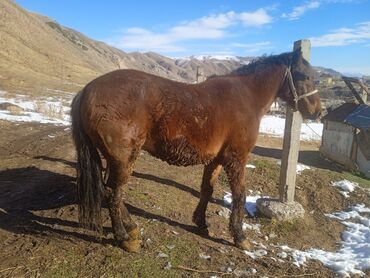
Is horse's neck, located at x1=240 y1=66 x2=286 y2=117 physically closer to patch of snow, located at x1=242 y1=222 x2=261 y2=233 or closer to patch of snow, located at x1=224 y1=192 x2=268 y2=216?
patch of snow, located at x1=242 y1=222 x2=261 y2=233

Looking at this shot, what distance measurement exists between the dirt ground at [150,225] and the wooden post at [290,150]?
0.53 metres

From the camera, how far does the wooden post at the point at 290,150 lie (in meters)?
5.71

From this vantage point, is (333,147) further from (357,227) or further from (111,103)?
(111,103)

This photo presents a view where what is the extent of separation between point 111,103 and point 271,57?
255 centimetres

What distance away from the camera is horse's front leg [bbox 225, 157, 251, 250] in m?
4.64

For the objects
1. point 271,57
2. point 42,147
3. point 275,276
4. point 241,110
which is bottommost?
point 275,276

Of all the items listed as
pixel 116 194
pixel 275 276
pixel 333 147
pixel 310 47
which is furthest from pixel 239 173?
pixel 333 147

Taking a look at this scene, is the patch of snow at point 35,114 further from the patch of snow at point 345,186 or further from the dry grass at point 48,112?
the patch of snow at point 345,186

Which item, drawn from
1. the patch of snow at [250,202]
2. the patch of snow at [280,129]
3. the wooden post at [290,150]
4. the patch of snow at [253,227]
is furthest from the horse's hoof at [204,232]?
the patch of snow at [280,129]

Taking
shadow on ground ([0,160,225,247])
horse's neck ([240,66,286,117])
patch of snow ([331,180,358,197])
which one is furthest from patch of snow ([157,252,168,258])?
patch of snow ([331,180,358,197])

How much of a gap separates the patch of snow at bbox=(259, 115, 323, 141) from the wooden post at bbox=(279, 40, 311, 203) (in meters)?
8.62

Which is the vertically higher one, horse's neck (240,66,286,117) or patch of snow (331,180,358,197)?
horse's neck (240,66,286,117)

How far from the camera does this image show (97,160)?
409cm

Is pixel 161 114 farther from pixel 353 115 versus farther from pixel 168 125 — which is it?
pixel 353 115
